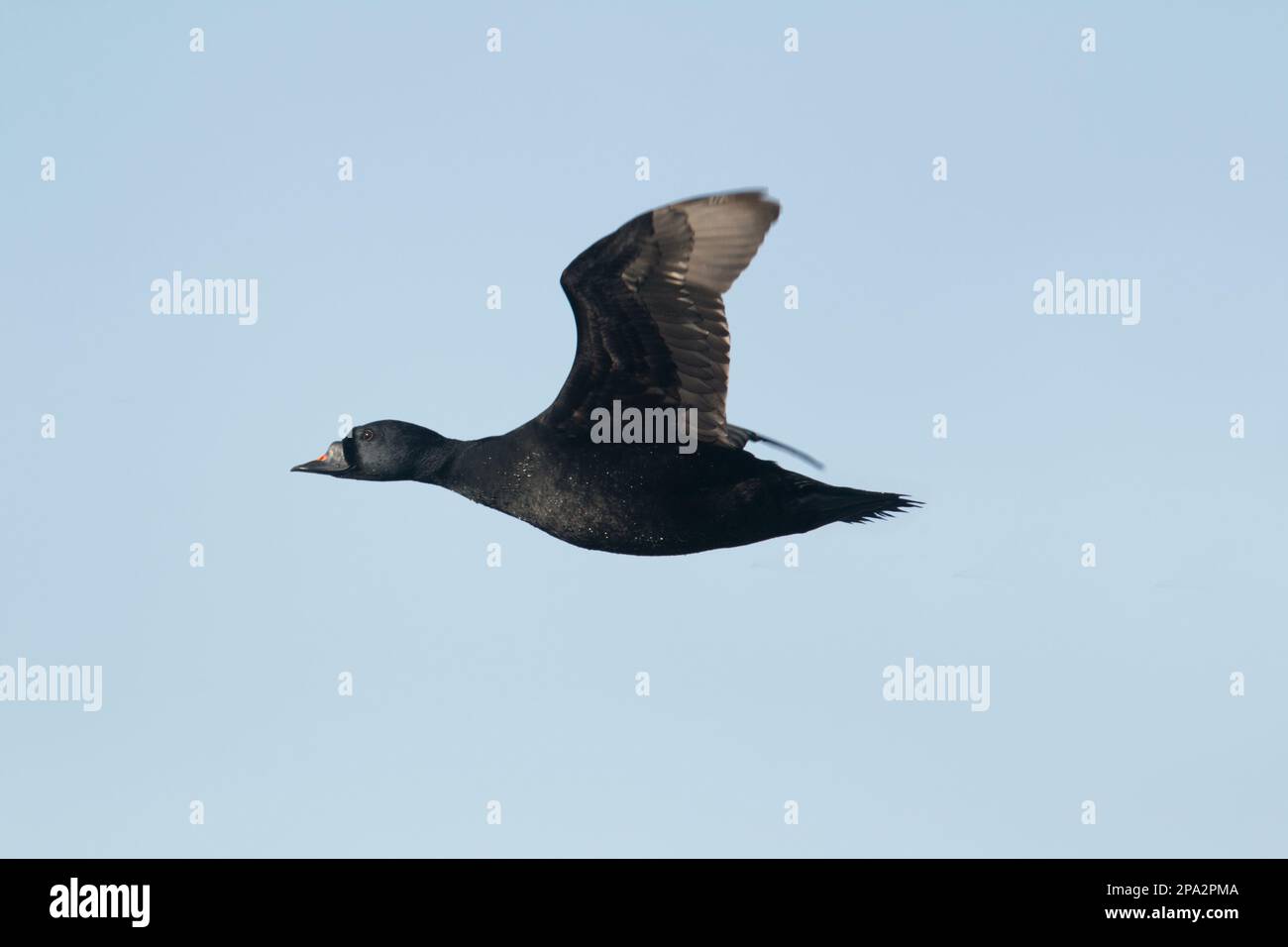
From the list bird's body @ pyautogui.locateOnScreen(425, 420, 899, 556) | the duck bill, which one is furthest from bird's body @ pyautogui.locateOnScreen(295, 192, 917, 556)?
the duck bill

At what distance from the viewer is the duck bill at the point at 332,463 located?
1620 centimetres

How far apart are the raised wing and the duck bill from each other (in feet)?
6.37

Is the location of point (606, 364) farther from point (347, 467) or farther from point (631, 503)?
point (347, 467)

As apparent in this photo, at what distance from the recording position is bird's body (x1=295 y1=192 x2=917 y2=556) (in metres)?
14.3

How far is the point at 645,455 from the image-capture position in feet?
49.6

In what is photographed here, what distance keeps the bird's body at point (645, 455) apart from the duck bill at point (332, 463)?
85cm

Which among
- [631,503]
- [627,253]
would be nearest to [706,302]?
[627,253]

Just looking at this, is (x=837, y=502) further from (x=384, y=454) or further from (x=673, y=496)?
(x=384, y=454)

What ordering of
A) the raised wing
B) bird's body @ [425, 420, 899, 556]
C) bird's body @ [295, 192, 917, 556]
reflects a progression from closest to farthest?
the raised wing
bird's body @ [295, 192, 917, 556]
bird's body @ [425, 420, 899, 556]

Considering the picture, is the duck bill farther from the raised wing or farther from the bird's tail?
the bird's tail

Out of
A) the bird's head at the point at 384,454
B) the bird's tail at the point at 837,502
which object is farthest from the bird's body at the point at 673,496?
the bird's head at the point at 384,454

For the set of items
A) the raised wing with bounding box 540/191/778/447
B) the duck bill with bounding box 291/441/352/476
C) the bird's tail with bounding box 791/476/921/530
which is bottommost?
the bird's tail with bounding box 791/476/921/530

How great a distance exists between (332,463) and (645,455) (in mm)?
2757

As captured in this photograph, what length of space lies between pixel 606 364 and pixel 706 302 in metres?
0.99
